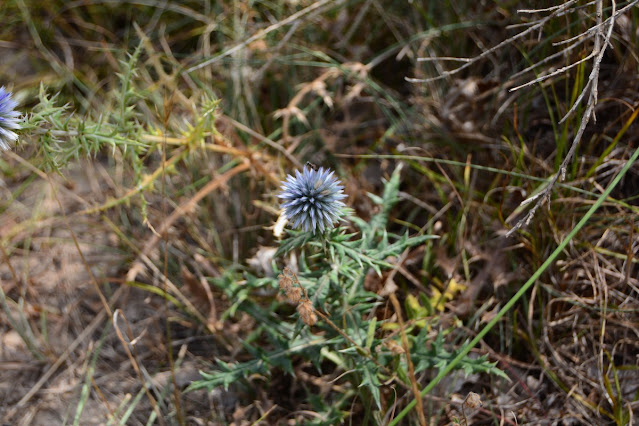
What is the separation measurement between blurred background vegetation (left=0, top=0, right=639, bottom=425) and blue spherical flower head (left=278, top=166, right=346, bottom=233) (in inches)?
11.5

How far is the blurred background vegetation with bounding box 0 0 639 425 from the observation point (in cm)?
206

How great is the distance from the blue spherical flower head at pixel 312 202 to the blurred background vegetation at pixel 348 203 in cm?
29

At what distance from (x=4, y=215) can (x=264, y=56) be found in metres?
1.54

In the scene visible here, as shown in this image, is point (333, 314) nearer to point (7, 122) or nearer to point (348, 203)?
point (348, 203)

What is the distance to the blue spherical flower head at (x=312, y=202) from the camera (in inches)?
63.6

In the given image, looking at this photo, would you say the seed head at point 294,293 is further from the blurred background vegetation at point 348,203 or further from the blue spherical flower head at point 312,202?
the blurred background vegetation at point 348,203

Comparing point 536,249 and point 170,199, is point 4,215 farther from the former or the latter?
point 536,249

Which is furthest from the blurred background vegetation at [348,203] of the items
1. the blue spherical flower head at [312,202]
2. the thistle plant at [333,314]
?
the blue spherical flower head at [312,202]

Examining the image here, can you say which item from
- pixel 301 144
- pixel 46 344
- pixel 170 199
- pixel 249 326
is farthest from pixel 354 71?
pixel 46 344

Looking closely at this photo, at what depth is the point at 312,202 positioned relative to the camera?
1.62 m

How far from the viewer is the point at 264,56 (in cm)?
297

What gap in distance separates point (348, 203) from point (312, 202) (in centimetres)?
81

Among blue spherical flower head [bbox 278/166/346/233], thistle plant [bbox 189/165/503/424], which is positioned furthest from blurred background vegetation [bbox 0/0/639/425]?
blue spherical flower head [bbox 278/166/346/233]

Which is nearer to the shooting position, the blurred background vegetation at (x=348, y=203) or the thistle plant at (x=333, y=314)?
the thistle plant at (x=333, y=314)
